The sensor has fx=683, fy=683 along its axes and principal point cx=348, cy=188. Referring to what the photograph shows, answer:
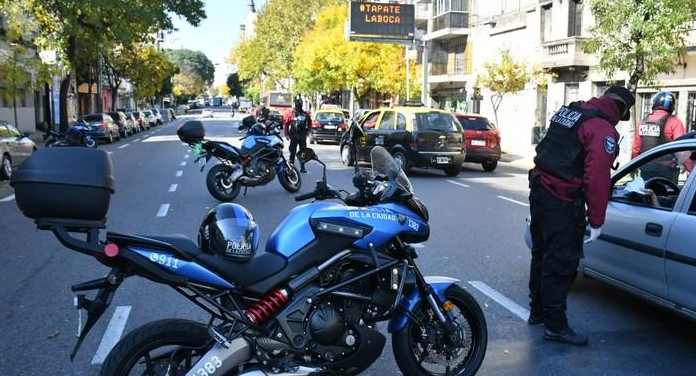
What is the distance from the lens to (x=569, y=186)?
483 centimetres

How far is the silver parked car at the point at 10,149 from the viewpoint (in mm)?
15672

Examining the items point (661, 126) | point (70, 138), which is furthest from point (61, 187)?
point (70, 138)

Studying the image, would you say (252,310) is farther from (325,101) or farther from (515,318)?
(325,101)

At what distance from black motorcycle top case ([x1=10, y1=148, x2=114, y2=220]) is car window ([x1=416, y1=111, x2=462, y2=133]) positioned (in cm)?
1351

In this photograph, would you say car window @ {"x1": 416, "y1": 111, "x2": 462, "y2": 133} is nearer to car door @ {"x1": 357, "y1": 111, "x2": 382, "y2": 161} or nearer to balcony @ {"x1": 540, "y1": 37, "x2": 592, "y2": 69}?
car door @ {"x1": 357, "y1": 111, "x2": 382, "y2": 161}

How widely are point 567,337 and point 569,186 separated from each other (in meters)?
1.12

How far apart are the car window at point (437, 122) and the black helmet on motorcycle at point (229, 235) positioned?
13122 millimetres

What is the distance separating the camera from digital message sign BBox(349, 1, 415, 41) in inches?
1390

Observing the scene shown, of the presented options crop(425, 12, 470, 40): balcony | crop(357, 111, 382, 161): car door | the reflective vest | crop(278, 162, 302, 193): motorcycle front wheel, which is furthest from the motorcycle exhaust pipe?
crop(425, 12, 470, 40): balcony

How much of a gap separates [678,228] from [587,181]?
0.82 meters

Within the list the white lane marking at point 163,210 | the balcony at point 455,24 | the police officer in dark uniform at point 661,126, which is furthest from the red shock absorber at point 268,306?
the balcony at point 455,24

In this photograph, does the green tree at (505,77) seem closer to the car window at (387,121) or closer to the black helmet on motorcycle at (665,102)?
the car window at (387,121)

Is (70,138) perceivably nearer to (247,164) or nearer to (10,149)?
(10,149)

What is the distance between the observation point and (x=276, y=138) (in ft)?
42.5
